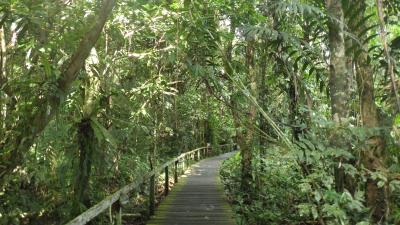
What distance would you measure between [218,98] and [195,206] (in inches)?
145

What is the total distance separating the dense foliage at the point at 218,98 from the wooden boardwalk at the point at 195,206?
1.97 feet

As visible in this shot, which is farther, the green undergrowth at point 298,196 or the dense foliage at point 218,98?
the dense foliage at point 218,98

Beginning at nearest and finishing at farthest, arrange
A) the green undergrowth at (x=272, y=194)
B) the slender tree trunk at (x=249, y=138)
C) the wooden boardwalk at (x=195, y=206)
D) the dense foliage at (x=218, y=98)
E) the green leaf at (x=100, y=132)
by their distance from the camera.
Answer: the dense foliage at (x=218, y=98) < the green leaf at (x=100, y=132) < the wooden boardwalk at (x=195, y=206) < the green undergrowth at (x=272, y=194) < the slender tree trunk at (x=249, y=138)

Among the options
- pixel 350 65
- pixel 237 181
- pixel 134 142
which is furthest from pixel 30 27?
pixel 237 181

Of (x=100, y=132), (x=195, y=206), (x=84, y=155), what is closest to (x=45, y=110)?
(x=100, y=132)

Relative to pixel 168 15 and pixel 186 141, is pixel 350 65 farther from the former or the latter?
pixel 186 141

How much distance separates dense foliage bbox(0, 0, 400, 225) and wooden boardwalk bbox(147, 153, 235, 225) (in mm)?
602

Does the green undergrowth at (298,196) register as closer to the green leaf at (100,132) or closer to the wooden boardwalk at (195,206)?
the wooden boardwalk at (195,206)

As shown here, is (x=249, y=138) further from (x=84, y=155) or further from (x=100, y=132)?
(x=100, y=132)

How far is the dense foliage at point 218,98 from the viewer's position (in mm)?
4281

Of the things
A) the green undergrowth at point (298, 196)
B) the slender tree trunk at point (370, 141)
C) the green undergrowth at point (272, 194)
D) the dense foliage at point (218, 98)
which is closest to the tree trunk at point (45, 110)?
the dense foliage at point (218, 98)

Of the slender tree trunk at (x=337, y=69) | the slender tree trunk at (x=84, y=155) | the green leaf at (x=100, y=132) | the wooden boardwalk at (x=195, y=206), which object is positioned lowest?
the wooden boardwalk at (x=195, y=206)

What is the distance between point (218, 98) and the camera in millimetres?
6484

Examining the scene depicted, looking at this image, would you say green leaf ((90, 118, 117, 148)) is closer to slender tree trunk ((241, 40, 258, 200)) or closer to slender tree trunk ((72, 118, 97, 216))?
slender tree trunk ((72, 118, 97, 216))
